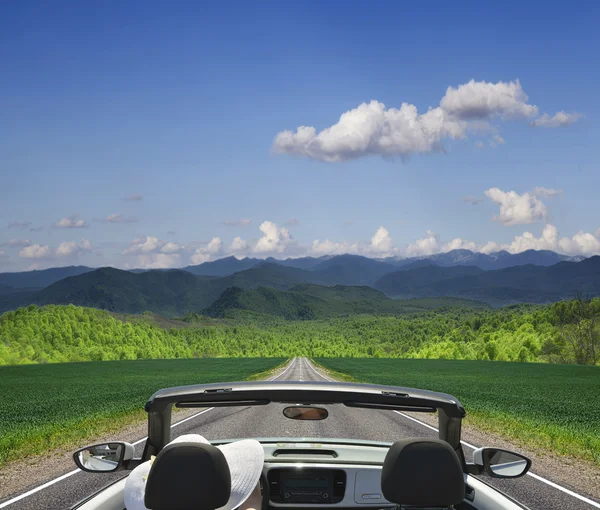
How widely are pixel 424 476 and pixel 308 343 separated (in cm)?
16945

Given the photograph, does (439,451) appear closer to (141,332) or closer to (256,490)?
(256,490)

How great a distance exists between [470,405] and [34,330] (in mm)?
130409

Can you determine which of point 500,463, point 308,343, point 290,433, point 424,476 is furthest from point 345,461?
point 308,343

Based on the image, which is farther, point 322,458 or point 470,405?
point 470,405

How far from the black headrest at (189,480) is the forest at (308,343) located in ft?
301

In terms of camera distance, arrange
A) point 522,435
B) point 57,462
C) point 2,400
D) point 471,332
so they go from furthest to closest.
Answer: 1. point 471,332
2. point 2,400
3. point 522,435
4. point 57,462

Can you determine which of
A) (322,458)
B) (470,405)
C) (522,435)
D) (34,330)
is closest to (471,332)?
(34,330)

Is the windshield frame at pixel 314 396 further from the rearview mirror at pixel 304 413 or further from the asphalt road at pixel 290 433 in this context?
the asphalt road at pixel 290 433

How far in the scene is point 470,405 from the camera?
78.8 feet

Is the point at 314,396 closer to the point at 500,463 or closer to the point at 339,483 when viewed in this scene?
the point at 339,483

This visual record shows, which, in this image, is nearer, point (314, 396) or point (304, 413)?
point (314, 396)

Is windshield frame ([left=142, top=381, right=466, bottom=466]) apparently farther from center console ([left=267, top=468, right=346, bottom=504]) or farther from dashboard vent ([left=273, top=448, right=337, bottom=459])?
dashboard vent ([left=273, top=448, right=337, bottom=459])

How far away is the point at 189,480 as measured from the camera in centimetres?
226

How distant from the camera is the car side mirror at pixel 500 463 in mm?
2984
